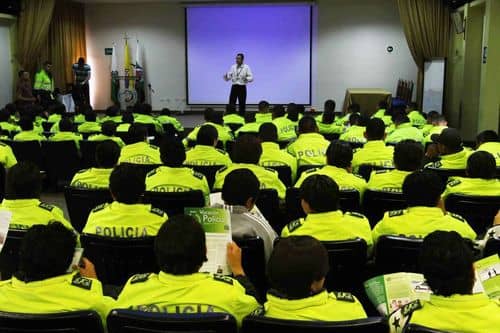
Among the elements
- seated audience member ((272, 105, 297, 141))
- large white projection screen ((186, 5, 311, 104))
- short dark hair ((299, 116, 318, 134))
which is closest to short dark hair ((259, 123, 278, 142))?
short dark hair ((299, 116, 318, 134))

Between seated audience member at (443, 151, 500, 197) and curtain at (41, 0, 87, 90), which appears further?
curtain at (41, 0, 87, 90)

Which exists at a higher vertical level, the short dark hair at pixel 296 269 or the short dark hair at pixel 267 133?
the short dark hair at pixel 267 133

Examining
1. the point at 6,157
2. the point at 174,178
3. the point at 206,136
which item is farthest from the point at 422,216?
the point at 6,157

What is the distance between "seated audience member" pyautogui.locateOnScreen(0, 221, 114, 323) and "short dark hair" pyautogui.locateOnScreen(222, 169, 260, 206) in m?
1.07

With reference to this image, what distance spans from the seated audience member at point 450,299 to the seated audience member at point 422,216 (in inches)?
37.0

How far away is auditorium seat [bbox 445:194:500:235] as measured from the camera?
3.61 metres

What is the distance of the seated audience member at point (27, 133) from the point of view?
6688 mm

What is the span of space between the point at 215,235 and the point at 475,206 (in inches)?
81.0

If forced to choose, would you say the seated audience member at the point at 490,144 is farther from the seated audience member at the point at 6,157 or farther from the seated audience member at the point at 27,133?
the seated audience member at the point at 27,133

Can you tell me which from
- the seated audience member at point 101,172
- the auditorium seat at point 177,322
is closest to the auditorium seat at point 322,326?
the auditorium seat at point 177,322

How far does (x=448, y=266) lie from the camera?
71.3 inches

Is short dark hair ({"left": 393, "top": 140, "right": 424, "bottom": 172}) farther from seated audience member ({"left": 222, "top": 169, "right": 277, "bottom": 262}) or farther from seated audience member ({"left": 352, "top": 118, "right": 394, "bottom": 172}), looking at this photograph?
seated audience member ({"left": 222, "top": 169, "right": 277, "bottom": 262})

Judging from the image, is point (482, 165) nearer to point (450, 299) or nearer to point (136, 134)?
point (450, 299)

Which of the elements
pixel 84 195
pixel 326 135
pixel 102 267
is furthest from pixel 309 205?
pixel 326 135
